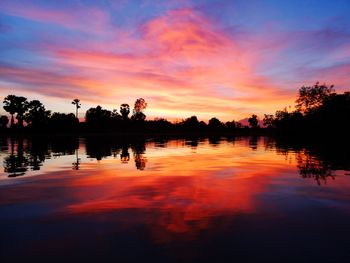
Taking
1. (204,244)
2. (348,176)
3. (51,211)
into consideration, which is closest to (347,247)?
(204,244)

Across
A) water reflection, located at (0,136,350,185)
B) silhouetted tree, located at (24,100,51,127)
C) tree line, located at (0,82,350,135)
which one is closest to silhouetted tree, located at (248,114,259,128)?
tree line, located at (0,82,350,135)

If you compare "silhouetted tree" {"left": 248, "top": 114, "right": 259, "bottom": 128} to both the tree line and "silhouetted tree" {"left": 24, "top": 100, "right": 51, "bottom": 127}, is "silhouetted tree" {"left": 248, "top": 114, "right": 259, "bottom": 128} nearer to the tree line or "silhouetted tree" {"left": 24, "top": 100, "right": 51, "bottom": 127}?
the tree line

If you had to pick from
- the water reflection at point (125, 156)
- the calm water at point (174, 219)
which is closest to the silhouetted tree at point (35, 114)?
the water reflection at point (125, 156)

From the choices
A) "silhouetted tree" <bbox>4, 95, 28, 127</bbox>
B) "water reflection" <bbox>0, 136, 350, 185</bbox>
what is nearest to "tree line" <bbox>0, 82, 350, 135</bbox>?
"silhouetted tree" <bbox>4, 95, 28, 127</bbox>

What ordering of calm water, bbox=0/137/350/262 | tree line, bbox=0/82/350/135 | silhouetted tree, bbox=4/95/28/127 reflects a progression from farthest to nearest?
silhouetted tree, bbox=4/95/28/127, tree line, bbox=0/82/350/135, calm water, bbox=0/137/350/262

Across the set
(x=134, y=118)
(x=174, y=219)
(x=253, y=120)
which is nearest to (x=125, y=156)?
(x=174, y=219)

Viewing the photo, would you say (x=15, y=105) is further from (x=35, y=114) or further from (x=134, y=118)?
(x=134, y=118)

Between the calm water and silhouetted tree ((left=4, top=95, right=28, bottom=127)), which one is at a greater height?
silhouetted tree ((left=4, top=95, right=28, bottom=127))

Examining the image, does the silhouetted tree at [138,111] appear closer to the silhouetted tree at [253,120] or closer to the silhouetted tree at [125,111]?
the silhouetted tree at [125,111]

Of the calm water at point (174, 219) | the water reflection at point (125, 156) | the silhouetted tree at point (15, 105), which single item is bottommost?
the calm water at point (174, 219)

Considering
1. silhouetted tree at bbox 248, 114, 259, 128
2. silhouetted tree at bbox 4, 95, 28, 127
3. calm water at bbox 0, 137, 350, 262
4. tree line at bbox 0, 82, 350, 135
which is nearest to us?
calm water at bbox 0, 137, 350, 262

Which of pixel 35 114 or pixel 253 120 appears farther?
pixel 253 120

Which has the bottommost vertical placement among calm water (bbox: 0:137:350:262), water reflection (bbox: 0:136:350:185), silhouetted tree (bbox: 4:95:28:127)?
calm water (bbox: 0:137:350:262)

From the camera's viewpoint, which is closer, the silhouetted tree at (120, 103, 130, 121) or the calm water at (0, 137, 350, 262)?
the calm water at (0, 137, 350, 262)
